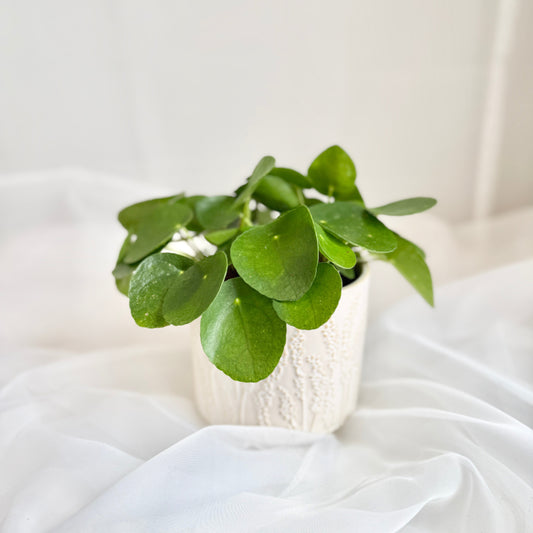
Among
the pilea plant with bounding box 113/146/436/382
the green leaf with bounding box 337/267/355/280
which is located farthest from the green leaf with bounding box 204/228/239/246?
the green leaf with bounding box 337/267/355/280

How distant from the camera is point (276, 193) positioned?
22.8 inches

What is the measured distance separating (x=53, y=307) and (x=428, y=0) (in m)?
0.70

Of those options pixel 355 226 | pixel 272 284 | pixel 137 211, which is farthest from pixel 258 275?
pixel 137 211

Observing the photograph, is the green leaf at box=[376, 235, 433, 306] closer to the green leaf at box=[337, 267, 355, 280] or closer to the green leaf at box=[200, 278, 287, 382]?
the green leaf at box=[337, 267, 355, 280]

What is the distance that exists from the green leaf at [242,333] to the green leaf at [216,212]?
0.11m

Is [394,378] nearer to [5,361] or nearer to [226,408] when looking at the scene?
[226,408]

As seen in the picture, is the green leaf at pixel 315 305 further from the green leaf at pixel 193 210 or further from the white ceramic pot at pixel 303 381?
the green leaf at pixel 193 210

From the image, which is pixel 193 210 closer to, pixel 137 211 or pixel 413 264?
pixel 137 211

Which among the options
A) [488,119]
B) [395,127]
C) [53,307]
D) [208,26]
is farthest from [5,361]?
[488,119]

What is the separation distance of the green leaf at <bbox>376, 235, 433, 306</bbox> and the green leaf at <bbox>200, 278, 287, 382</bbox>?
17 centimetres

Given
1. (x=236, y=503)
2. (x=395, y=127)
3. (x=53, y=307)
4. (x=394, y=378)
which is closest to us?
(x=236, y=503)

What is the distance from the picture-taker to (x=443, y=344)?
708 mm

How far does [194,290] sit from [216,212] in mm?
129

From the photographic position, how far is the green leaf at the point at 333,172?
22.9 inches
